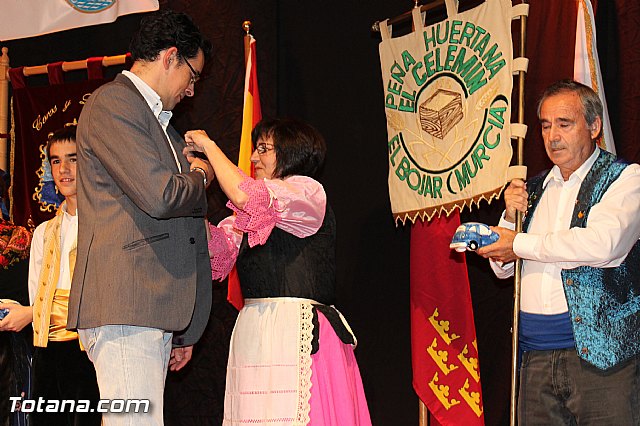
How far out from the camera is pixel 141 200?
2.20 m

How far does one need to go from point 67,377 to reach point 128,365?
1285 millimetres

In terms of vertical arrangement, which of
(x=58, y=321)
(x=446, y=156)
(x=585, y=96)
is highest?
(x=585, y=96)

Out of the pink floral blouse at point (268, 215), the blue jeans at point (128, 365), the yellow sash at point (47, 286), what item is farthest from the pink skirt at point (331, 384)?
the yellow sash at point (47, 286)

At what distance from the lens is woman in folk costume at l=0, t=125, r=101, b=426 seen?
332 centimetres

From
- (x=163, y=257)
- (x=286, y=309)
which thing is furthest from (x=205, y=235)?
(x=286, y=309)

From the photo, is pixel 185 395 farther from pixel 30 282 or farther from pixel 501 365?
pixel 501 365

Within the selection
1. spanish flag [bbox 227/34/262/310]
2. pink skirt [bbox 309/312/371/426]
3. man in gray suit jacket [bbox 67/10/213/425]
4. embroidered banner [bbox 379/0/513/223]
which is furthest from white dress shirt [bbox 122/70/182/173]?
spanish flag [bbox 227/34/262/310]

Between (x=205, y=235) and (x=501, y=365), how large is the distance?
6.20 feet

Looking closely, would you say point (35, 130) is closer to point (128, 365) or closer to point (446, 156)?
point (446, 156)

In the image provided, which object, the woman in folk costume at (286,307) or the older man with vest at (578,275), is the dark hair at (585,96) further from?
the woman in folk costume at (286,307)

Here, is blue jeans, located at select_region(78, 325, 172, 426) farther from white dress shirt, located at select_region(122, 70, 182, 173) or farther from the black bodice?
the black bodice

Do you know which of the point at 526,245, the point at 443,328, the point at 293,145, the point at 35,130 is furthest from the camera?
the point at 35,130

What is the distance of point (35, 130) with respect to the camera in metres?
4.78

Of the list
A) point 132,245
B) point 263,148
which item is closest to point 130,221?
point 132,245
